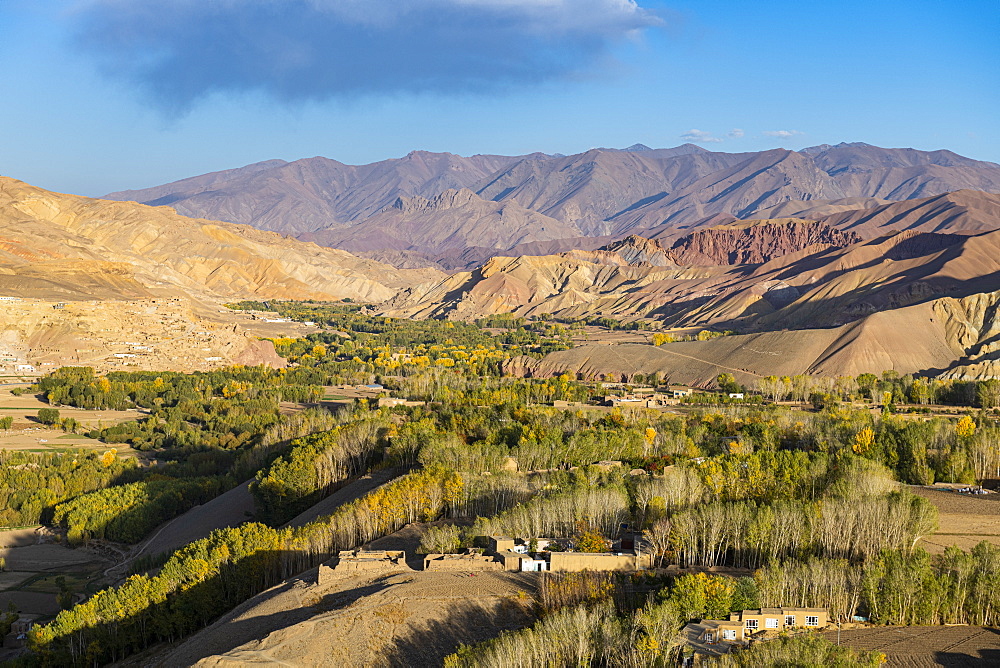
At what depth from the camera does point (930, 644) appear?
29.4m

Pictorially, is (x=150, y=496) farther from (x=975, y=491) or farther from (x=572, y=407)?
(x=975, y=491)

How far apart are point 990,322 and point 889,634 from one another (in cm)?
10118

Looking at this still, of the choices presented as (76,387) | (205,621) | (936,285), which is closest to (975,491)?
(205,621)

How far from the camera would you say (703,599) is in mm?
29797

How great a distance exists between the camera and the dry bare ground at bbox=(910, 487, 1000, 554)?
40.9 m

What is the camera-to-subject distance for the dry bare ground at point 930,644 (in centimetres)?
2823

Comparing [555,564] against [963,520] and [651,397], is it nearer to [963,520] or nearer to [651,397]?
[963,520]

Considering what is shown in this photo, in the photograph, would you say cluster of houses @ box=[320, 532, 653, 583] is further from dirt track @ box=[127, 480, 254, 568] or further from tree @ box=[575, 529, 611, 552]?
dirt track @ box=[127, 480, 254, 568]

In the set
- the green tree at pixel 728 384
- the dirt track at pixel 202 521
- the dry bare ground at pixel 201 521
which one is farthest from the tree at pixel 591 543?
the green tree at pixel 728 384

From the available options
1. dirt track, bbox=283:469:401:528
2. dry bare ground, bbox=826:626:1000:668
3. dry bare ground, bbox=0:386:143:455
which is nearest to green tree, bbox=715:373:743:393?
dirt track, bbox=283:469:401:528

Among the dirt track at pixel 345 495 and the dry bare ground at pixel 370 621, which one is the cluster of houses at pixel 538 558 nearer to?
the dry bare ground at pixel 370 621

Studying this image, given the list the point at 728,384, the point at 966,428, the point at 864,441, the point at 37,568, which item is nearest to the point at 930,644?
the point at 864,441

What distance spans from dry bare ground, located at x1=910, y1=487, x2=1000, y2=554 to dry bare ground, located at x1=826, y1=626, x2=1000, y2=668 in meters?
8.98

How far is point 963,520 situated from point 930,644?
17246 mm
